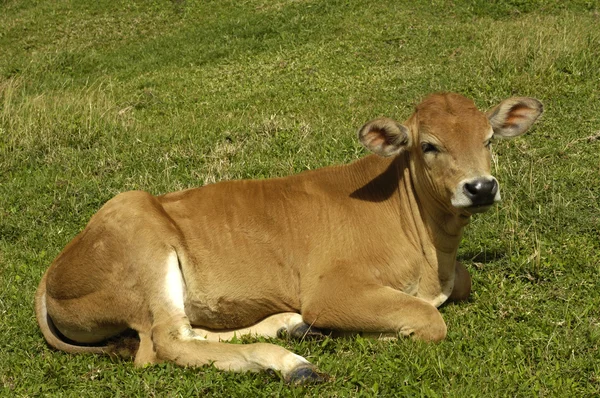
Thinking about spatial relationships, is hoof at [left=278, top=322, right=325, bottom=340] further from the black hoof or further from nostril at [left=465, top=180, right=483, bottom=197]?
nostril at [left=465, top=180, right=483, bottom=197]

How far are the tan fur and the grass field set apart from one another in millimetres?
300

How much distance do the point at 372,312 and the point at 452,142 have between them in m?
1.54

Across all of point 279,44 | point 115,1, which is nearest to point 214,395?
point 279,44

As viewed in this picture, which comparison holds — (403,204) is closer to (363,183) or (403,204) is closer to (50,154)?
(363,183)

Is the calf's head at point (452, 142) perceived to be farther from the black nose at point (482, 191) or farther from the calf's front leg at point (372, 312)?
the calf's front leg at point (372, 312)

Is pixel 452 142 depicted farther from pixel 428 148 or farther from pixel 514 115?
pixel 514 115

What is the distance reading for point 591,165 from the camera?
8578 mm

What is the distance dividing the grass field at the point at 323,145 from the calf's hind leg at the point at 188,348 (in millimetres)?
122

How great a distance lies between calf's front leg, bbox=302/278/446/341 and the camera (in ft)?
19.2

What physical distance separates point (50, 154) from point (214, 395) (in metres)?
6.92

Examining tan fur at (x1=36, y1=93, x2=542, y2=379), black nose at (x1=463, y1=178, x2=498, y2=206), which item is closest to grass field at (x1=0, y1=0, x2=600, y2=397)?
tan fur at (x1=36, y1=93, x2=542, y2=379)

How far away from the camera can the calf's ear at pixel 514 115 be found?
22.0 ft

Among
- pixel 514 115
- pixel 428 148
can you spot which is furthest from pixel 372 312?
pixel 514 115

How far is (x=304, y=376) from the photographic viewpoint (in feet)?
17.0
